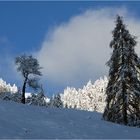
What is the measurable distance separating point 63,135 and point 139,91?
16765 millimetres

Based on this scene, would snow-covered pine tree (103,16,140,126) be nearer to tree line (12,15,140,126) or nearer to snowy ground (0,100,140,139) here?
tree line (12,15,140,126)

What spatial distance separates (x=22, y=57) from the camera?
70.8 meters

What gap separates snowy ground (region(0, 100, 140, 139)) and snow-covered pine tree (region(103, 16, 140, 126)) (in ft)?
18.5

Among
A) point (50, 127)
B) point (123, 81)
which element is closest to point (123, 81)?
point (123, 81)

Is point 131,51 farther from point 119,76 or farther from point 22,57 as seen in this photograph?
point 22,57

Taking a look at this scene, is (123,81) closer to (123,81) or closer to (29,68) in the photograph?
(123,81)

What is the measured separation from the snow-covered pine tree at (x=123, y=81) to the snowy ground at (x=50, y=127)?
221 inches

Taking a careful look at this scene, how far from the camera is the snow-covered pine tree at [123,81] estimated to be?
133 feet

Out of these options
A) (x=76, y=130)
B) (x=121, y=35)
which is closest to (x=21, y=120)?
(x=76, y=130)

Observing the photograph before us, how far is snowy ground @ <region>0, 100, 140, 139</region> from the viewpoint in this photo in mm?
25375

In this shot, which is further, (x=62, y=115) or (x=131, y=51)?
(x=131, y=51)

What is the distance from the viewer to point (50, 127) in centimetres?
2850

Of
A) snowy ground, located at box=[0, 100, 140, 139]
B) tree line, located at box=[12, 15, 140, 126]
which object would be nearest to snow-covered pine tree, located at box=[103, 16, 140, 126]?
tree line, located at box=[12, 15, 140, 126]

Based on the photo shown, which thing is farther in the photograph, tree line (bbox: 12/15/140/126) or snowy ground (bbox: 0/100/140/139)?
tree line (bbox: 12/15/140/126)
